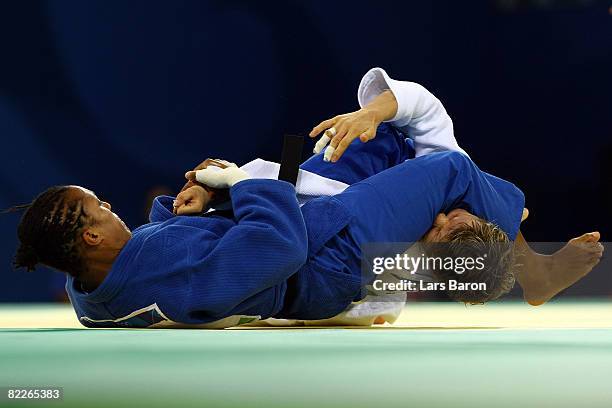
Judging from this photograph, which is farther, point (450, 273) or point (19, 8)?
point (19, 8)

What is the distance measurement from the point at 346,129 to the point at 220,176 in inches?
13.0

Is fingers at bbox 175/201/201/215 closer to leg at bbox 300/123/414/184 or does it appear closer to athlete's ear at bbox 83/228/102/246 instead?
athlete's ear at bbox 83/228/102/246

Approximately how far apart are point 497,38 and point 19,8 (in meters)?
2.88

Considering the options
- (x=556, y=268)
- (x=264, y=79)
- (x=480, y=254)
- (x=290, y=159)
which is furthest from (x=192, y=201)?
(x=264, y=79)

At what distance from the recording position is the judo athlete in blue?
7.20ft

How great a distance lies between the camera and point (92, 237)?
224 cm

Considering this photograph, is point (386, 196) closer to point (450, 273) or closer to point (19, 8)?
point (450, 273)

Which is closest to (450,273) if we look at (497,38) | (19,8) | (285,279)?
(285,279)

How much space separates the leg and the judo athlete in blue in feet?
0.65

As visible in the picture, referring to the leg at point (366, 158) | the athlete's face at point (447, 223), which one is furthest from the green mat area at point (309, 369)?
the leg at point (366, 158)

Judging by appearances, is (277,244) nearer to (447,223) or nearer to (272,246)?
(272,246)

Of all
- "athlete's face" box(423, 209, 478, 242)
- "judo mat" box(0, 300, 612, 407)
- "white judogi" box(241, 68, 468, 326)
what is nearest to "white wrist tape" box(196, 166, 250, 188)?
"white judogi" box(241, 68, 468, 326)

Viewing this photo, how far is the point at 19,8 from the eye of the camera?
20.0 feet

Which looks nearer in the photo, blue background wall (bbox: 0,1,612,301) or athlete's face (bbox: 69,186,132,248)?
athlete's face (bbox: 69,186,132,248)
